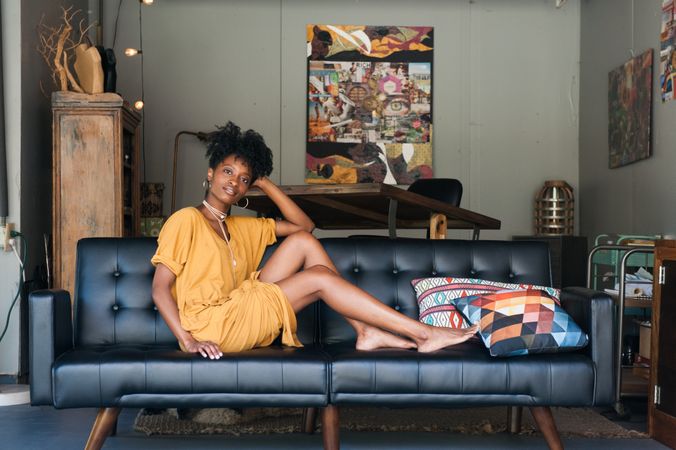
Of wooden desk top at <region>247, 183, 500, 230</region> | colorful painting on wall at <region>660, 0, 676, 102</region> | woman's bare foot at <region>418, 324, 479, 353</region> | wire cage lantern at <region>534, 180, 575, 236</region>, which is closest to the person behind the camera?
woman's bare foot at <region>418, 324, 479, 353</region>

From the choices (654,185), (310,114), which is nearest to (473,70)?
(310,114)

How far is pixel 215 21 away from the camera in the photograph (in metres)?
7.46

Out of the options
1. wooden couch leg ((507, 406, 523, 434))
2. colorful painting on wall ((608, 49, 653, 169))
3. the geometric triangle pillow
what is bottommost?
wooden couch leg ((507, 406, 523, 434))

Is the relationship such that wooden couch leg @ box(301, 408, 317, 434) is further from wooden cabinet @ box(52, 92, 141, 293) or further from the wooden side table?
the wooden side table

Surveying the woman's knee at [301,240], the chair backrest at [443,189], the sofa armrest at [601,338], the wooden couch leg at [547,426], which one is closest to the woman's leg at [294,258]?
the woman's knee at [301,240]

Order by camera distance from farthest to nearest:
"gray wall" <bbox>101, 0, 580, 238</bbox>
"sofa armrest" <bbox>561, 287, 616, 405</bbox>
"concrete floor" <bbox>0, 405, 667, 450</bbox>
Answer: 1. "gray wall" <bbox>101, 0, 580, 238</bbox>
2. "concrete floor" <bbox>0, 405, 667, 450</bbox>
3. "sofa armrest" <bbox>561, 287, 616, 405</bbox>

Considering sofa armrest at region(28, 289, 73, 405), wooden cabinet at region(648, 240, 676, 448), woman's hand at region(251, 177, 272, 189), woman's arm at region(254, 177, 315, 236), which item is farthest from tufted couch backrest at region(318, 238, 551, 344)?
sofa armrest at region(28, 289, 73, 405)

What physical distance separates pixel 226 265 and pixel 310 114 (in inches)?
177

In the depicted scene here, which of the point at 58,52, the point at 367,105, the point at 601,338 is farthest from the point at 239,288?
the point at 367,105

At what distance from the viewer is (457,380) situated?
2752 millimetres

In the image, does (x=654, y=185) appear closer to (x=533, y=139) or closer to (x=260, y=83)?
(x=533, y=139)

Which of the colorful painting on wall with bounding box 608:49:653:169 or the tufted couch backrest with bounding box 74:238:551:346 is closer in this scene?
the tufted couch backrest with bounding box 74:238:551:346

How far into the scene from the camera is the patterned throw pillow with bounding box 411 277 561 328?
317cm

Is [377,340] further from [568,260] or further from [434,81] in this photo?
[434,81]
